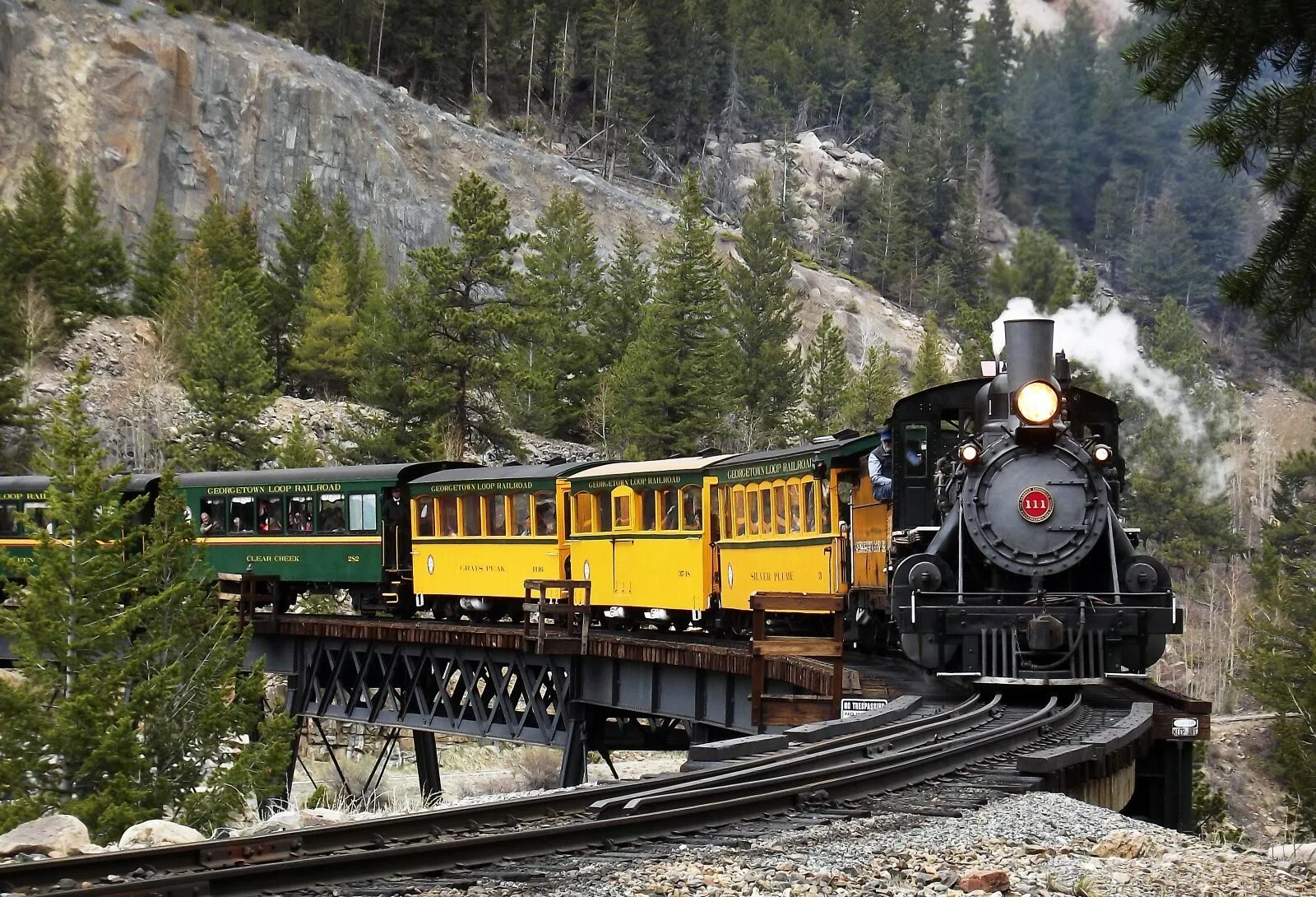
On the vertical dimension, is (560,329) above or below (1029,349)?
above

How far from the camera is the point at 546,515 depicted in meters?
26.0

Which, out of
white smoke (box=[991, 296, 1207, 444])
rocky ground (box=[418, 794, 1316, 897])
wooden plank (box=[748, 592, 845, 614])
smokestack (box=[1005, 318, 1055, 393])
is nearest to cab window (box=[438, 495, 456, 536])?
wooden plank (box=[748, 592, 845, 614])

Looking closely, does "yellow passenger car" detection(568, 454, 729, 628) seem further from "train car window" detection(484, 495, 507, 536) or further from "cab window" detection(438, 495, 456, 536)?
"cab window" detection(438, 495, 456, 536)

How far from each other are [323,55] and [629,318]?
33579mm

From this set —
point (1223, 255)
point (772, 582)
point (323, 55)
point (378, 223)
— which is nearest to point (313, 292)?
point (378, 223)

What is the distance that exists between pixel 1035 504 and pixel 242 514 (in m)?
21.3

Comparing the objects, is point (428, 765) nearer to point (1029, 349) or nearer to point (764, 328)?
point (1029, 349)

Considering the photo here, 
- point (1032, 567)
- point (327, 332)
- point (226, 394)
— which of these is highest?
point (327, 332)

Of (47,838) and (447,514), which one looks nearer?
(47,838)

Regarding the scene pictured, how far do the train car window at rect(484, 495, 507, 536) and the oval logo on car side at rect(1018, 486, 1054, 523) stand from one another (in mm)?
13397

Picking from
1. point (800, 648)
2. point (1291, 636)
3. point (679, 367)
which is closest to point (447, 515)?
point (800, 648)

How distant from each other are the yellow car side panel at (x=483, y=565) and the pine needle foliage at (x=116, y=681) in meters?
3.58

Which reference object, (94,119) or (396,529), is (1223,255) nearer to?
(94,119)

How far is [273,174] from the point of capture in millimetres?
81312
